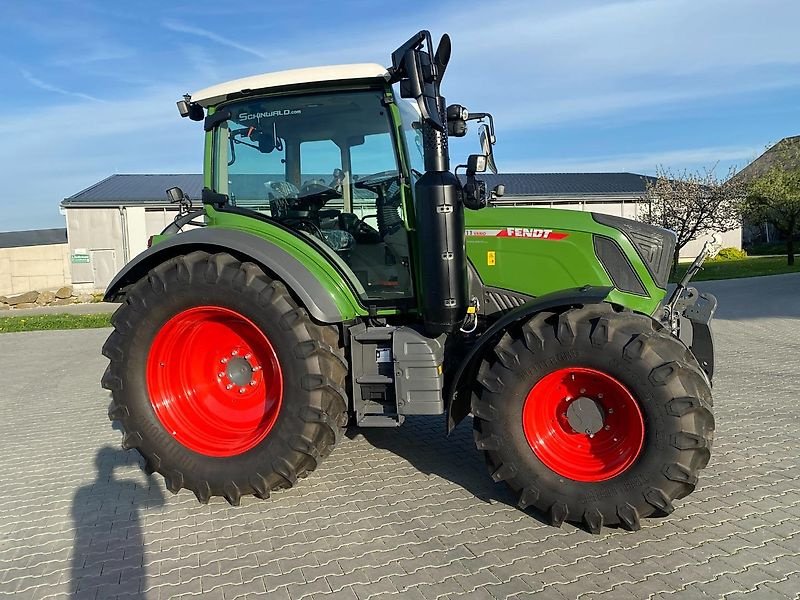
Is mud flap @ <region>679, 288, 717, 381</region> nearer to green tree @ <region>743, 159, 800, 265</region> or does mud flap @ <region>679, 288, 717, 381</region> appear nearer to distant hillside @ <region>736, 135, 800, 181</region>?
green tree @ <region>743, 159, 800, 265</region>

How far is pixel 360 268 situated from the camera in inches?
156

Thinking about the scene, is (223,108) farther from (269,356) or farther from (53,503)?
(53,503)

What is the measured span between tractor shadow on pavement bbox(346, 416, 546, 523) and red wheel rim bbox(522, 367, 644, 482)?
358 mm

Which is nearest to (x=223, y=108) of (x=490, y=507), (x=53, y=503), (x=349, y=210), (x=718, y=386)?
(x=349, y=210)

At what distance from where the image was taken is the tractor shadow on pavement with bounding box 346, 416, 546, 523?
3801 millimetres

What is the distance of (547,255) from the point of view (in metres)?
3.85

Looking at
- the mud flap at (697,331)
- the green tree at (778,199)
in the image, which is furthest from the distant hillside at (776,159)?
the mud flap at (697,331)

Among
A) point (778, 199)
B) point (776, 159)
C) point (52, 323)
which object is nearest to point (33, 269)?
point (52, 323)

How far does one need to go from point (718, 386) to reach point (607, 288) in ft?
11.7

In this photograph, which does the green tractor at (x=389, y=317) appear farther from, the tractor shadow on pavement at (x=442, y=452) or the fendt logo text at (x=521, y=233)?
the tractor shadow on pavement at (x=442, y=452)

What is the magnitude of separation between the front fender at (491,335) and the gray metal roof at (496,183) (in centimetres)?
2229

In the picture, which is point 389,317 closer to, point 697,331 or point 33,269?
point 697,331

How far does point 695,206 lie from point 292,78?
865 inches

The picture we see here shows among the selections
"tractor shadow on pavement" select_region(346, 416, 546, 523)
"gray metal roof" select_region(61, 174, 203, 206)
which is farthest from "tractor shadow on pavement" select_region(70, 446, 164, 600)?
"gray metal roof" select_region(61, 174, 203, 206)
